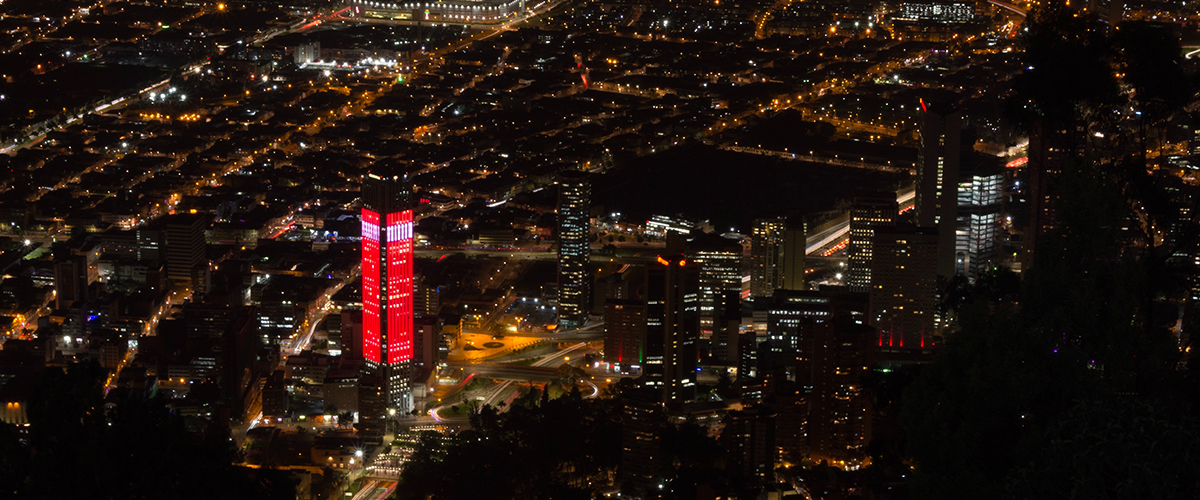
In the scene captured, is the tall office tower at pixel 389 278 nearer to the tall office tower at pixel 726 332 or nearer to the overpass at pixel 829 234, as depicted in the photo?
the tall office tower at pixel 726 332

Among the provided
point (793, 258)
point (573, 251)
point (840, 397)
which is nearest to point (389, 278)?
point (573, 251)

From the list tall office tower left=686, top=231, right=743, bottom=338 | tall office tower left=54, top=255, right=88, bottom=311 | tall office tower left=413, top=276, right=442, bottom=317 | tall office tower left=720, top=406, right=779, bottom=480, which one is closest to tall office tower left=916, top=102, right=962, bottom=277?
tall office tower left=686, top=231, right=743, bottom=338

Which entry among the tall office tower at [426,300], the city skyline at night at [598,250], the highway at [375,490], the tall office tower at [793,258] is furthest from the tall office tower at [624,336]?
the highway at [375,490]

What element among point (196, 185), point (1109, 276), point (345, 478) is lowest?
point (345, 478)

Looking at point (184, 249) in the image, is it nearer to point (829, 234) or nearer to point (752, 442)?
point (829, 234)

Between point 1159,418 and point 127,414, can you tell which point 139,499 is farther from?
point 1159,418

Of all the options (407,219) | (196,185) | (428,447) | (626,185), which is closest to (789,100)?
(626,185)
